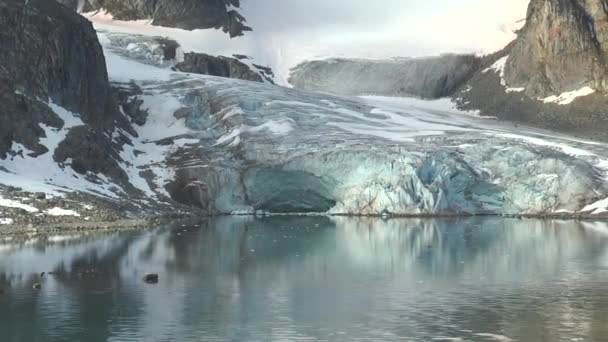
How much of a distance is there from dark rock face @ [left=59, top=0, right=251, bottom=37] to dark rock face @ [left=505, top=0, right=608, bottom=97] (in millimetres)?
52794

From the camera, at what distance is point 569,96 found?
527 ft

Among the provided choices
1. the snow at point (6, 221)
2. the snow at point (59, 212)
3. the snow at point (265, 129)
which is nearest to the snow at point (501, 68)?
the snow at point (265, 129)

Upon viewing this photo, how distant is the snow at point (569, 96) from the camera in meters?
159

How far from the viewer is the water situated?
1352 inches

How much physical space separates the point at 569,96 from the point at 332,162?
76.3 m

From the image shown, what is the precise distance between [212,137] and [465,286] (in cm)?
6443

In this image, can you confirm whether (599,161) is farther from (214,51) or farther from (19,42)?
(214,51)

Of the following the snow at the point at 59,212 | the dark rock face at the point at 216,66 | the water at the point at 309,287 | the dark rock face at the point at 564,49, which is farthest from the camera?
the dark rock face at the point at 564,49

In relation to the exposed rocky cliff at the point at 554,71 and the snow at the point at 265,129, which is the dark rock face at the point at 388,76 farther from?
the snow at the point at 265,129

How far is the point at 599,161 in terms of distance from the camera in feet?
314

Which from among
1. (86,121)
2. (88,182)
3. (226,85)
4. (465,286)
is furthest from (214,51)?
(465,286)

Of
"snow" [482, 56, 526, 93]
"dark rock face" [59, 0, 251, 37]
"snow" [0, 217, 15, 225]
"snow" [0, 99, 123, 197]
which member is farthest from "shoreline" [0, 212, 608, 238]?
"dark rock face" [59, 0, 251, 37]

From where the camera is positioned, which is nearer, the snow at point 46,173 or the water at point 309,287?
the water at point 309,287

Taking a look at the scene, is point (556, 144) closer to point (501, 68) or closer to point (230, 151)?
point (230, 151)
